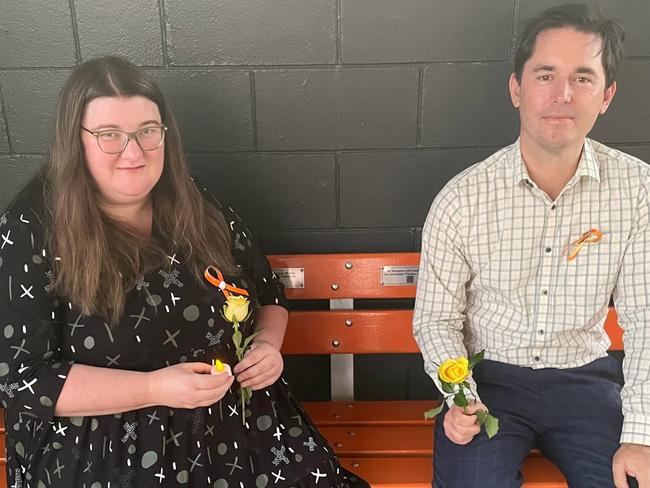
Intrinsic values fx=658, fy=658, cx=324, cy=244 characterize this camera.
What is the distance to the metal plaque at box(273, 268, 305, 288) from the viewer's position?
2.23m

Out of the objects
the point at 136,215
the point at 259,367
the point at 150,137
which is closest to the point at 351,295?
the point at 259,367

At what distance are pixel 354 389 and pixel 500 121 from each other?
114cm

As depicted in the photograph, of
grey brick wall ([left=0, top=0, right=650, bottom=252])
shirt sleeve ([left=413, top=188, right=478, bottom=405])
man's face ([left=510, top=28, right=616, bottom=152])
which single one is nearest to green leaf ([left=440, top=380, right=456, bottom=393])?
shirt sleeve ([left=413, top=188, right=478, bottom=405])

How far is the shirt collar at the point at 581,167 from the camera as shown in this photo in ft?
6.01

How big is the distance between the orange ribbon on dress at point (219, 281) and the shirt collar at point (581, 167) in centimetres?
84

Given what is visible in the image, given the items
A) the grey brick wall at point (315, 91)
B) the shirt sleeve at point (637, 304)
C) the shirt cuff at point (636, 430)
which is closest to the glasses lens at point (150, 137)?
the grey brick wall at point (315, 91)

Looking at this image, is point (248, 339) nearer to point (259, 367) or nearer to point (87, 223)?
point (259, 367)

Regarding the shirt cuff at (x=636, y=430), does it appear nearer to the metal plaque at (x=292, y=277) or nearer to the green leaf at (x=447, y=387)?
the green leaf at (x=447, y=387)

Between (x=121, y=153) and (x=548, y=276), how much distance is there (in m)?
1.21

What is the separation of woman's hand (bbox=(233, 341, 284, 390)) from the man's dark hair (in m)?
1.07

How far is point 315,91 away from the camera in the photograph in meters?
2.16

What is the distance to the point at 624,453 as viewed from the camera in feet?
5.56

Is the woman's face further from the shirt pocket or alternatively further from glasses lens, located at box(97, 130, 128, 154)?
the shirt pocket

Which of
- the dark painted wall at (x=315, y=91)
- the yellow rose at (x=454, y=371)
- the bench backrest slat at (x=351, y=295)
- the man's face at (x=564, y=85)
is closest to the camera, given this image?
the yellow rose at (x=454, y=371)
